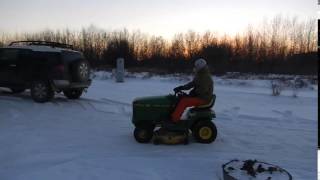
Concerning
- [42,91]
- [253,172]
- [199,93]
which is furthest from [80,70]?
[253,172]

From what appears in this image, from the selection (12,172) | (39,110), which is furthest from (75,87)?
(12,172)

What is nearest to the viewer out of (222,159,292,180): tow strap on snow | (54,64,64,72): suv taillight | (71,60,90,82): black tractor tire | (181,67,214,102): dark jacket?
(222,159,292,180): tow strap on snow

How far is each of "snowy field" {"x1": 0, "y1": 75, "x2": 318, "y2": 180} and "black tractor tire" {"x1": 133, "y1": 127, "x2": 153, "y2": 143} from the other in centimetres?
18

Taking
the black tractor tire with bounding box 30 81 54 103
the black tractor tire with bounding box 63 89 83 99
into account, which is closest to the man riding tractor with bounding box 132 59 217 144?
the black tractor tire with bounding box 30 81 54 103

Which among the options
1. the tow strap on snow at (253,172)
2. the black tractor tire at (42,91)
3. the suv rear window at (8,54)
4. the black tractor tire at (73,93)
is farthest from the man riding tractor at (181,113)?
the suv rear window at (8,54)

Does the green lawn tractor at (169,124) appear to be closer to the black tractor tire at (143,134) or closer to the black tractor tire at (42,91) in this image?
the black tractor tire at (143,134)

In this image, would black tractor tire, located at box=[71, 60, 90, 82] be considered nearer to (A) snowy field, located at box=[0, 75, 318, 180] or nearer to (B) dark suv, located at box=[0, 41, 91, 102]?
(B) dark suv, located at box=[0, 41, 91, 102]

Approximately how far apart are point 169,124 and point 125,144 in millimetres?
867

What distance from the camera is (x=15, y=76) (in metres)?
14.1

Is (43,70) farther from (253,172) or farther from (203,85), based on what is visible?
(253,172)

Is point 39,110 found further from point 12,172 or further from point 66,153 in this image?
point 12,172

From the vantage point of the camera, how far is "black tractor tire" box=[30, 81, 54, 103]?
13.6m

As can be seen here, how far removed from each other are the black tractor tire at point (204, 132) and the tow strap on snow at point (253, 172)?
2.65 metres

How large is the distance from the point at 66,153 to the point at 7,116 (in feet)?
13.5
